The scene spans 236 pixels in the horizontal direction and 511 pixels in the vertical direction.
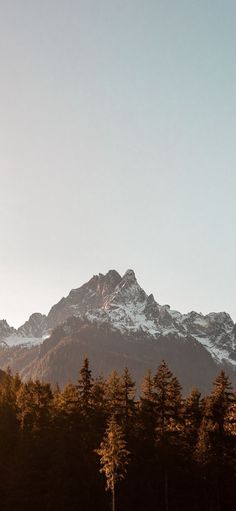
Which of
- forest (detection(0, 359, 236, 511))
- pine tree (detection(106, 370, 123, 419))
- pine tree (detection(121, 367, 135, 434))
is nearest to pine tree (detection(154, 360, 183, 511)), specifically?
forest (detection(0, 359, 236, 511))

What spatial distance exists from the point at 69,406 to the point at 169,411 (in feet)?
36.9

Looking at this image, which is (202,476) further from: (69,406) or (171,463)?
(69,406)

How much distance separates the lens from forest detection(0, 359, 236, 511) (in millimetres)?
59281

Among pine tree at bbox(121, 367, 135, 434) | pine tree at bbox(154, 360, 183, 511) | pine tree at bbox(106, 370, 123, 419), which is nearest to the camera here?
pine tree at bbox(154, 360, 183, 511)

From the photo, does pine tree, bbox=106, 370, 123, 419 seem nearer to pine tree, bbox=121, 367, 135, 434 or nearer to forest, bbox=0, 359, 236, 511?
forest, bbox=0, 359, 236, 511

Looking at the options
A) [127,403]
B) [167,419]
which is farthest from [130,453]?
[127,403]

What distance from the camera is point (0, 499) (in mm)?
60531

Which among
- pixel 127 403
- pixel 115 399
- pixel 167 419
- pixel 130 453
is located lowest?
pixel 130 453

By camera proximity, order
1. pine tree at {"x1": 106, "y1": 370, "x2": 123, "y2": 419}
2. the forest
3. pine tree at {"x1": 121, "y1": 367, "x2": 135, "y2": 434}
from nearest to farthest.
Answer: the forest → pine tree at {"x1": 121, "y1": 367, "x2": 135, "y2": 434} → pine tree at {"x1": 106, "y1": 370, "x2": 123, "y2": 419}

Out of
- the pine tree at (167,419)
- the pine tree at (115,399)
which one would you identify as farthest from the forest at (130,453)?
the pine tree at (167,419)

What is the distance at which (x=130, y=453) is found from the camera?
6131 centimetres

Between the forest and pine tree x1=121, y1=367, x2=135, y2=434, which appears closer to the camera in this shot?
the forest

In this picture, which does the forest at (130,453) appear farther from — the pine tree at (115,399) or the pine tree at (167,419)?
the pine tree at (167,419)

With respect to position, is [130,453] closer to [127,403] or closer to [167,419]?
[167,419]
